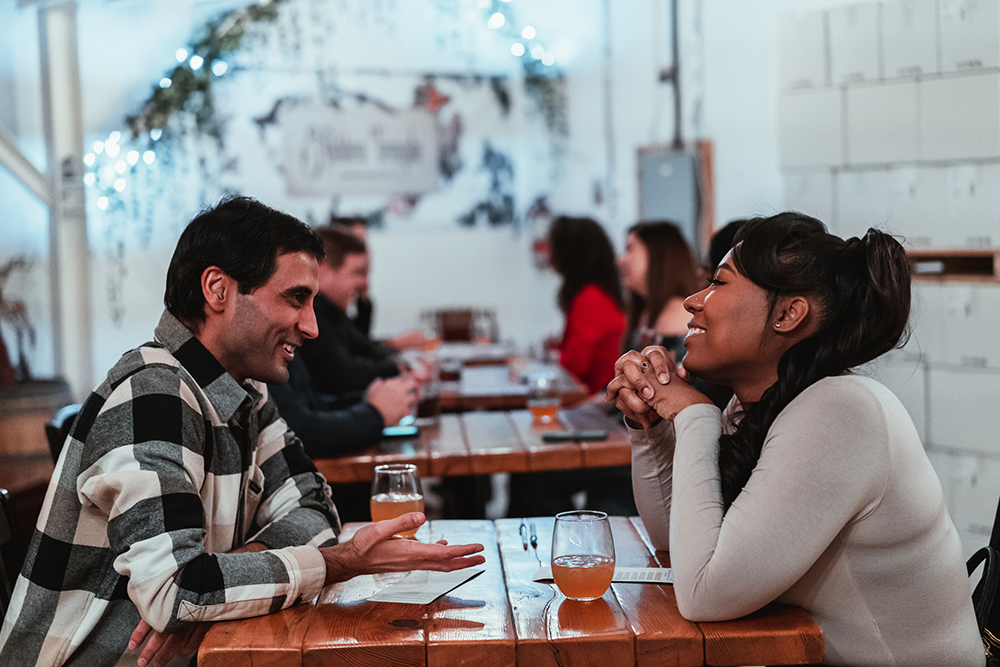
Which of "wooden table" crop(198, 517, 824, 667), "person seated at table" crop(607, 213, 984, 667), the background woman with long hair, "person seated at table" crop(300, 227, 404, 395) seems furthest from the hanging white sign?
"wooden table" crop(198, 517, 824, 667)

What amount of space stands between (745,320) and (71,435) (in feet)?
3.40

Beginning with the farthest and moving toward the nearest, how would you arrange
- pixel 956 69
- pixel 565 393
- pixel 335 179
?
pixel 335 179
pixel 565 393
pixel 956 69

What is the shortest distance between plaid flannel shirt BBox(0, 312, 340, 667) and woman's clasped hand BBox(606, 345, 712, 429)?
0.55 meters

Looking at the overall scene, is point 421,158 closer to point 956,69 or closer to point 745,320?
point 956,69

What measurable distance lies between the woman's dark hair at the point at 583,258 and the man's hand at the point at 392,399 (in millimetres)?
1932

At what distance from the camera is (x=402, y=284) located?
6.46m

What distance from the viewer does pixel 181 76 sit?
437cm

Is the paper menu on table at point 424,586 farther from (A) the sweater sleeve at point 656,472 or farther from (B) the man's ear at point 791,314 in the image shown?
(B) the man's ear at point 791,314

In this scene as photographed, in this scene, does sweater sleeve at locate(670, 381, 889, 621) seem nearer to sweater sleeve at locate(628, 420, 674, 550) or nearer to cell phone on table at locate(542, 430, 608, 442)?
sweater sleeve at locate(628, 420, 674, 550)

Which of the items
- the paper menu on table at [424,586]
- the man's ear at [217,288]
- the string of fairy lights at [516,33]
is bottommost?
the paper menu on table at [424,586]

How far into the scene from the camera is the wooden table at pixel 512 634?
1.18m

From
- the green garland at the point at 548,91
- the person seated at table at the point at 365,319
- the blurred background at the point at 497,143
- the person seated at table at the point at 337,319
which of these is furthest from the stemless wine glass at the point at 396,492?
the green garland at the point at 548,91

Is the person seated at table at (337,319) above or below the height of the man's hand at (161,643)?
above

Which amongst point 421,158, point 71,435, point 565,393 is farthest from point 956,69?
point 421,158
